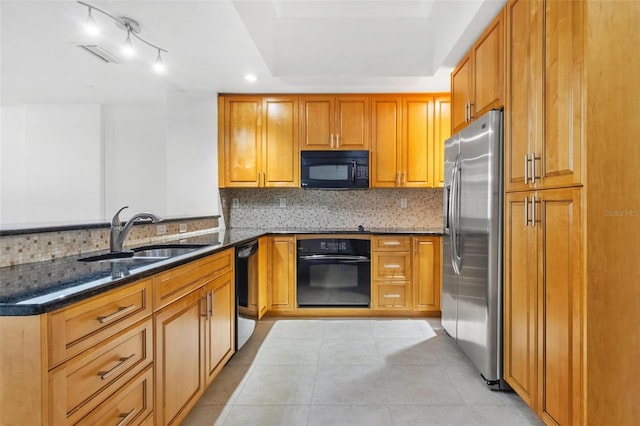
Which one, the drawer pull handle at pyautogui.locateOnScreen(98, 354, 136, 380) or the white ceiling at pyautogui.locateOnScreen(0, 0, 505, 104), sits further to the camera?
the white ceiling at pyautogui.locateOnScreen(0, 0, 505, 104)

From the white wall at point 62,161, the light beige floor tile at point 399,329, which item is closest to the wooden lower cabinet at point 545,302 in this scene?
the light beige floor tile at point 399,329

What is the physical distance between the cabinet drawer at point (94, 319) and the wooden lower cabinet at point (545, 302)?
1.72 m

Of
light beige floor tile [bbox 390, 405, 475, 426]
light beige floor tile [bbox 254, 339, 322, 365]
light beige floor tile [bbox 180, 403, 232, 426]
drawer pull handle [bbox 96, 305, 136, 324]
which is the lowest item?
light beige floor tile [bbox 180, 403, 232, 426]

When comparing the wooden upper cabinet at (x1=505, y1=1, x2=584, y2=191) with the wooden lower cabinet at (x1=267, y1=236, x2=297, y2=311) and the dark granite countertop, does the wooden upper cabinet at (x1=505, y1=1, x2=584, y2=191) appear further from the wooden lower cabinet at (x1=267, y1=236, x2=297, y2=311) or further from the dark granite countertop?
the wooden lower cabinet at (x1=267, y1=236, x2=297, y2=311)

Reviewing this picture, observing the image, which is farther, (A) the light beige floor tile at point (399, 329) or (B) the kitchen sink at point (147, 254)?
(A) the light beige floor tile at point (399, 329)

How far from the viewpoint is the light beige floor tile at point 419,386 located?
6.43 ft

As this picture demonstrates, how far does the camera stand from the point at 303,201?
4.00 metres

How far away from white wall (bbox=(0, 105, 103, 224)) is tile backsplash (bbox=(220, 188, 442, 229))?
1820 mm

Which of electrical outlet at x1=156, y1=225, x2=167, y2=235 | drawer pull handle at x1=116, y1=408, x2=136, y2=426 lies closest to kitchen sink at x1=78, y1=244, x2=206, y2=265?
electrical outlet at x1=156, y1=225, x2=167, y2=235

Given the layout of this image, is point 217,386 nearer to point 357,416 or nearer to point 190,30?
point 357,416

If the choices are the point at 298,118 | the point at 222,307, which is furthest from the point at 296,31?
the point at 222,307

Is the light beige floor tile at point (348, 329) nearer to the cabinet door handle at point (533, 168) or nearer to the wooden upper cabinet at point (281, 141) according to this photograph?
the wooden upper cabinet at point (281, 141)

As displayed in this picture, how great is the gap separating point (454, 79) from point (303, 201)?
2.03 m

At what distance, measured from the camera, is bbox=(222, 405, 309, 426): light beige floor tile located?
176cm
